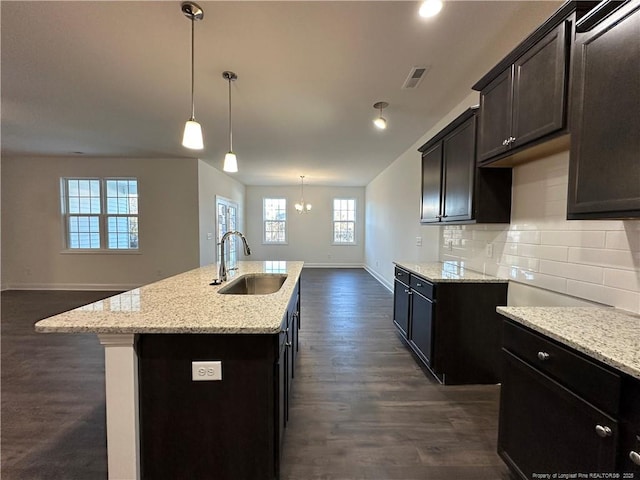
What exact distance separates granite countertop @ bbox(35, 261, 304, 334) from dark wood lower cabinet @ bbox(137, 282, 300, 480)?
79mm

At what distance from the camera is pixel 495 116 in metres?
1.92

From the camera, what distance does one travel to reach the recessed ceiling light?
1.51 m

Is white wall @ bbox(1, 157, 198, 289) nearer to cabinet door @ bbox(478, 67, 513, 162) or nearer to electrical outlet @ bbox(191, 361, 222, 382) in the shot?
electrical outlet @ bbox(191, 361, 222, 382)

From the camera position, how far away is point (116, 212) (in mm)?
5609

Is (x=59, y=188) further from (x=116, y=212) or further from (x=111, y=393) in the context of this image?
(x=111, y=393)

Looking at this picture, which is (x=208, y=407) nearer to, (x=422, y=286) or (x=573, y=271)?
(x=422, y=286)

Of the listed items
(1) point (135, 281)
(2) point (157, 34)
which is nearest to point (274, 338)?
(2) point (157, 34)

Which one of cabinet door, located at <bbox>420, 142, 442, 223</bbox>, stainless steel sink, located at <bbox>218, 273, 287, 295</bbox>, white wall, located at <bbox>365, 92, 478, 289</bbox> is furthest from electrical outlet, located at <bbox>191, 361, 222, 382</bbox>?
white wall, located at <bbox>365, 92, 478, 289</bbox>

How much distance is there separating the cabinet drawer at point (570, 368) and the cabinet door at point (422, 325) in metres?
1.00

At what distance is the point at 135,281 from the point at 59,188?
238 cm

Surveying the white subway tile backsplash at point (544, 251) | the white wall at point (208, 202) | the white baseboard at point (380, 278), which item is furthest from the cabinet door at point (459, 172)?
the white wall at point (208, 202)

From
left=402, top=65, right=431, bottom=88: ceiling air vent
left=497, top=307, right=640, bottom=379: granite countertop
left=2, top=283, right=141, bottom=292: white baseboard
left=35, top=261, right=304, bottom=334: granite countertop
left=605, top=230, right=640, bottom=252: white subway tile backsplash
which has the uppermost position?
left=402, top=65, right=431, bottom=88: ceiling air vent

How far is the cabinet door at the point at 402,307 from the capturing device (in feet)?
9.60

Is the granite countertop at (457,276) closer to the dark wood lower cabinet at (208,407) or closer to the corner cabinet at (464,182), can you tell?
the corner cabinet at (464,182)
